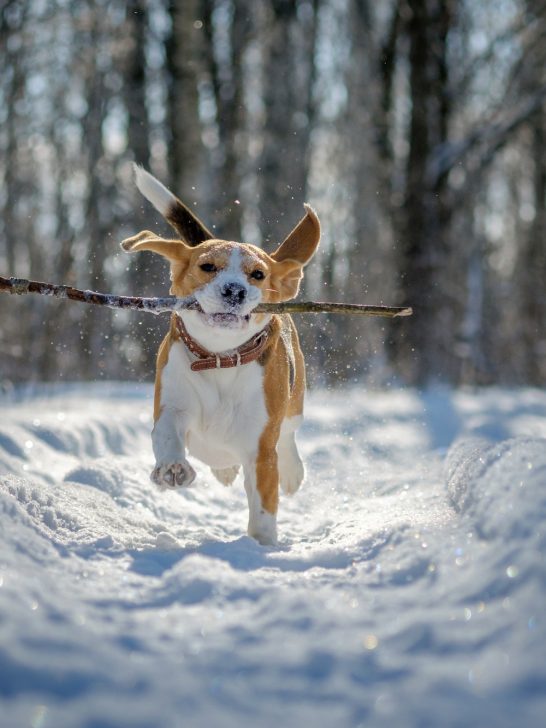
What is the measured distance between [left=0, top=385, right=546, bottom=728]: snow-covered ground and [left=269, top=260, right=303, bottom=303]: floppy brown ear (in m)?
1.10

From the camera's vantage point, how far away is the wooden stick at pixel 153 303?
10.1 feet

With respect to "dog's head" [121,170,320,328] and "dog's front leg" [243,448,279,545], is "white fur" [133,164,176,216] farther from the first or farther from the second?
"dog's front leg" [243,448,279,545]

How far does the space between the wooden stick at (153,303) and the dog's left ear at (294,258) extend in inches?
19.2

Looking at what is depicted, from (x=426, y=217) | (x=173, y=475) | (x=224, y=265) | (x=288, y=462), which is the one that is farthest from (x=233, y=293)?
(x=426, y=217)

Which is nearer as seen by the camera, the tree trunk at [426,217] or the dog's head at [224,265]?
the dog's head at [224,265]

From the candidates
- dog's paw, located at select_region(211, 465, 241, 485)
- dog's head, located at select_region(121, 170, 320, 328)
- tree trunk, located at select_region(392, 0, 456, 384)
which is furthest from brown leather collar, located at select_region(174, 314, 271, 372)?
tree trunk, located at select_region(392, 0, 456, 384)

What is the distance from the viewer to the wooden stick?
3.07 meters

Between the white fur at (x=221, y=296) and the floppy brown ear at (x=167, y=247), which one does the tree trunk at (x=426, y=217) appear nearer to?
the floppy brown ear at (x=167, y=247)

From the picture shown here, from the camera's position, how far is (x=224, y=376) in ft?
11.3

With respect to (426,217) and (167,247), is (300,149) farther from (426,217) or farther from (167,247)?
(167,247)

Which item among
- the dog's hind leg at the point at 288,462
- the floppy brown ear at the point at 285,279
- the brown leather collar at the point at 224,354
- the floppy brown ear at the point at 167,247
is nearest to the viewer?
the brown leather collar at the point at 224,354

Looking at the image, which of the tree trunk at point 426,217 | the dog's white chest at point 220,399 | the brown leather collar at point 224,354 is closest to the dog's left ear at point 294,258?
the brown leather collar at point 224,354

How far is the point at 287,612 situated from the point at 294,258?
2366mm

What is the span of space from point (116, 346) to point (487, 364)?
239 inches
